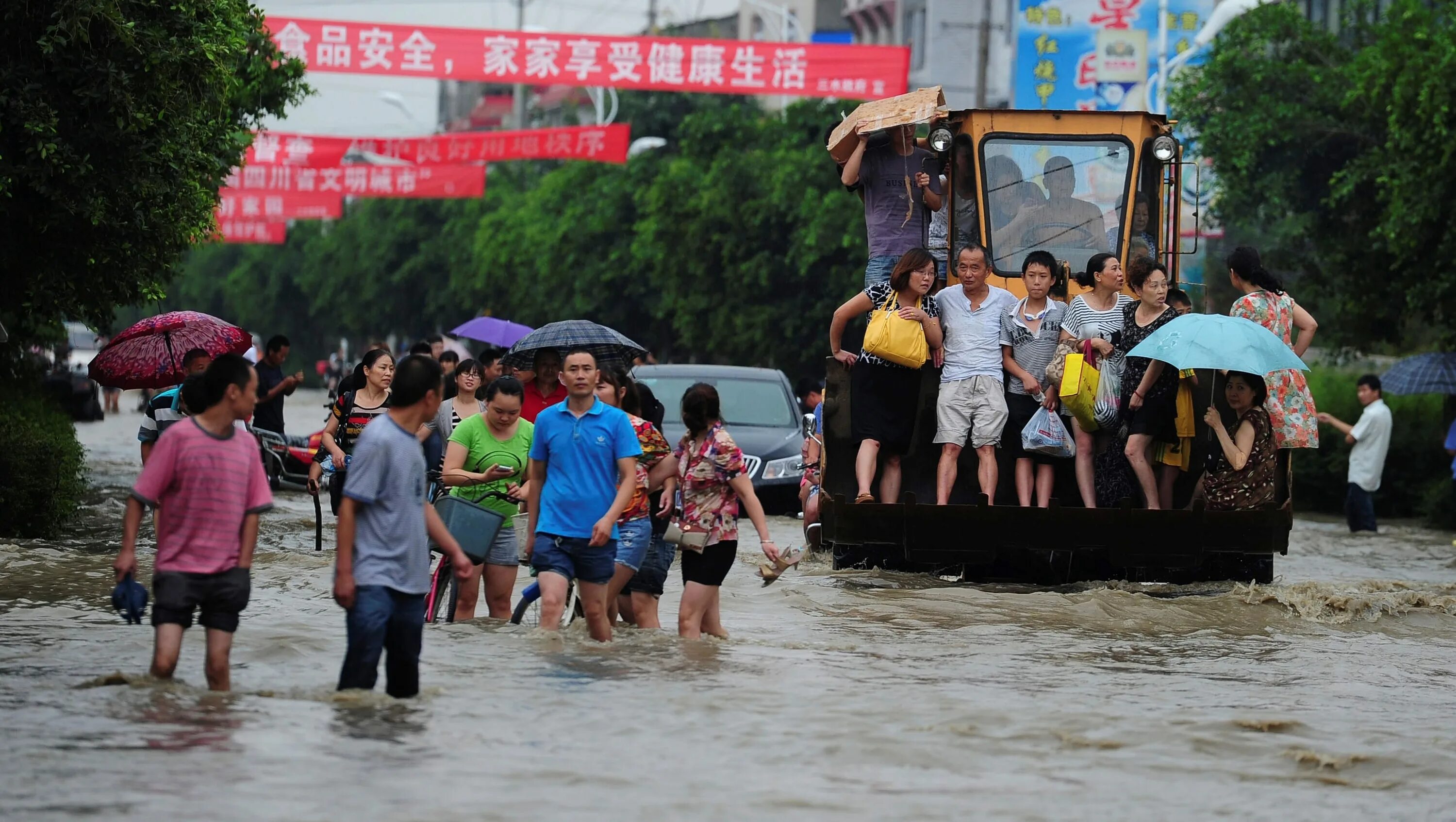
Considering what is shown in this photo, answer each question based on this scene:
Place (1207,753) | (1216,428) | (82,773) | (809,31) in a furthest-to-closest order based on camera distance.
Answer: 1. (809,31)
2. (1216,428)
3. (1207,753)
4. (82,773)

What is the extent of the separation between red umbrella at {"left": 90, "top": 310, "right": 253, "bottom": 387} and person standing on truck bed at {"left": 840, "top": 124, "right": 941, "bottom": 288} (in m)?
4.53

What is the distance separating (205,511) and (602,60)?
24662 mm

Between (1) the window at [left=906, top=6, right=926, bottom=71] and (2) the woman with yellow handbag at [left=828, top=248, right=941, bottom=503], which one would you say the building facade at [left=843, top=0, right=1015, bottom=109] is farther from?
(2) the woman with yellow handbag at [left=828, top=248, right=941, bottom=503]

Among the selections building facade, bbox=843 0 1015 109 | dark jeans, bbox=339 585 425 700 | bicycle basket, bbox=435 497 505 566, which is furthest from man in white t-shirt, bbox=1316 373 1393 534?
building facade, bbox=843 0 1015 109

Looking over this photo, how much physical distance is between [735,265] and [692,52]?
1447 centimetres

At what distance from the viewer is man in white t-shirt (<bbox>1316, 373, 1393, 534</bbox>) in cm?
2267

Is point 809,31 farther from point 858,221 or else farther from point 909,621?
point 909,621

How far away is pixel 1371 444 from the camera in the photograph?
74.4 feet

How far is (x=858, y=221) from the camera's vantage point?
1645 inches

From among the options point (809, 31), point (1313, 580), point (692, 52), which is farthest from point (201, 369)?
point (809, 31)

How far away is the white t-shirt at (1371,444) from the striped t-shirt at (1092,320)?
9.51m

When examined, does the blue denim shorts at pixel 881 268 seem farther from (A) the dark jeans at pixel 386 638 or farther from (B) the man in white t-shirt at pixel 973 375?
(A) the dark jeans at pixel 386 638

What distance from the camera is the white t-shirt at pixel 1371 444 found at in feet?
74.4

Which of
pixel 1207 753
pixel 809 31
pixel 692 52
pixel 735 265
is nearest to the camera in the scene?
pixel 1207 753
